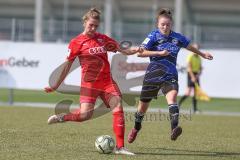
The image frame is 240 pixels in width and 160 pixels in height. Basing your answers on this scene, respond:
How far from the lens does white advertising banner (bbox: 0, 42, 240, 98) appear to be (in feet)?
73.5

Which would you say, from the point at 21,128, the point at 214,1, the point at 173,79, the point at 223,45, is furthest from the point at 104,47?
the point at 214,1

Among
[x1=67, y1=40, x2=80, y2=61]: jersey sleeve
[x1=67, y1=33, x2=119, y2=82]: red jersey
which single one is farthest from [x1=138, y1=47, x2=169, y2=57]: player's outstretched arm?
[x1=67, y1=40, x2=80, y2=61]: jersey sleeve

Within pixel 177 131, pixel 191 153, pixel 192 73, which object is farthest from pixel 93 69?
pixel 192 73

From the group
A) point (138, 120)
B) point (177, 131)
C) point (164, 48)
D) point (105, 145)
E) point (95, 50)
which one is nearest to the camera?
point (105, 145)

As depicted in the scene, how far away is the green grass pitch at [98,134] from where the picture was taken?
9.96 metres

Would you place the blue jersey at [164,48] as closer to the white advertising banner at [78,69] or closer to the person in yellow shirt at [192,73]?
the person in yellow shirt at [192,73]

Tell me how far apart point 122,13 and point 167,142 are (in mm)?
34023

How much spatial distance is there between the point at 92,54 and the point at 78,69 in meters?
12.1

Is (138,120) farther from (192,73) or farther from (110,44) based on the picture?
(192,73)

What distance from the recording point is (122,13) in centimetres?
4572

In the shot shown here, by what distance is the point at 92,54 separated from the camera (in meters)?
10.6

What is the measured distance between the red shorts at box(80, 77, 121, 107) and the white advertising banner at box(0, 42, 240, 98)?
451 inches

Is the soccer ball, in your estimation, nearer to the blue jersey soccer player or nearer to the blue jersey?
the blue jersey soccer player

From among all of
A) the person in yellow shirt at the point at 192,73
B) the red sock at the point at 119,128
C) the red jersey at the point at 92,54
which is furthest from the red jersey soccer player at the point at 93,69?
the person in yellow shirt at the point at 192,73
